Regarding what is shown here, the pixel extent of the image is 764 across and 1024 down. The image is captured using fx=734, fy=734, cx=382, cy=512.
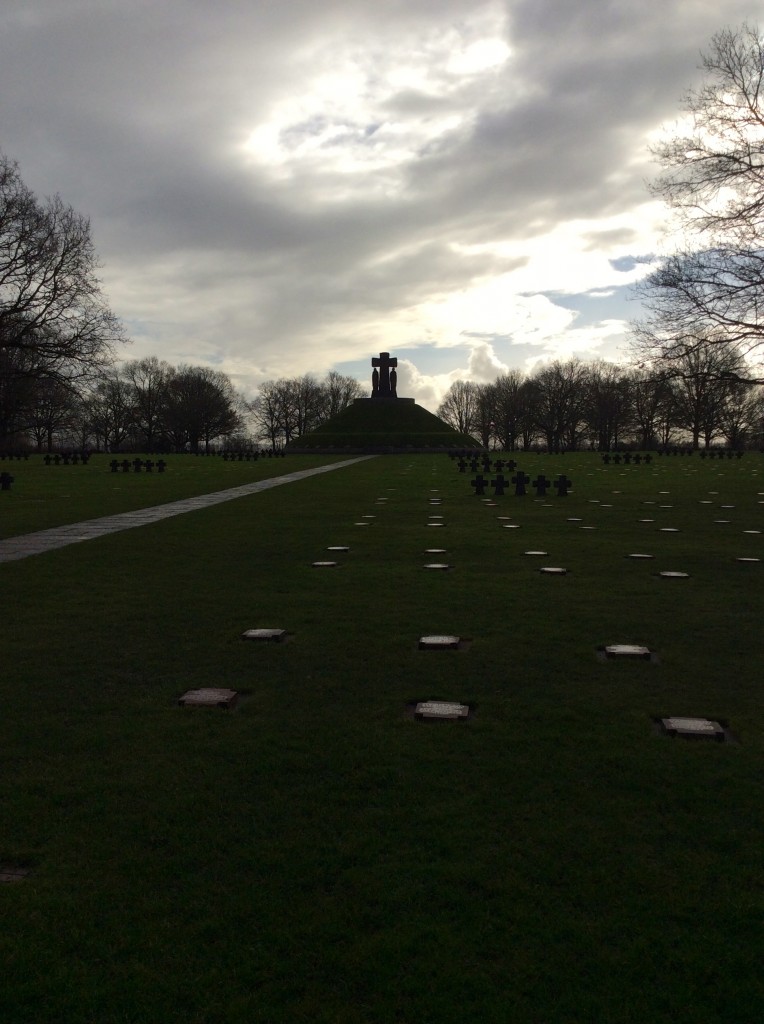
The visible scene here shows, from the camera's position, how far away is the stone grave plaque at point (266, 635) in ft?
17.0

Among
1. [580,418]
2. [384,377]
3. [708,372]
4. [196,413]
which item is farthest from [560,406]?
[708,372]

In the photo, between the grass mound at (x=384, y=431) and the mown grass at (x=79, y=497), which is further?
the grass mound at (x=384, y=431)

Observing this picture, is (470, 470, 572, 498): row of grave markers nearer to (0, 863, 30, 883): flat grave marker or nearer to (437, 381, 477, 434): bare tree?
(0, 863, 30, 883): flat grave marker

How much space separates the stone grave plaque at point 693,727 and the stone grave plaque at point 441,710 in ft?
3.21

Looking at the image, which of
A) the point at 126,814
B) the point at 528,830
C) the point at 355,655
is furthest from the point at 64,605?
the point at 528,830

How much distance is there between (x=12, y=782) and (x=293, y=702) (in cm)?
141

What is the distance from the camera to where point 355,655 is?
4.82 meters

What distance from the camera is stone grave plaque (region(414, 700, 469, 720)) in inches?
145

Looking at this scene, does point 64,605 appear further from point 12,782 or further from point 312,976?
point 312,976

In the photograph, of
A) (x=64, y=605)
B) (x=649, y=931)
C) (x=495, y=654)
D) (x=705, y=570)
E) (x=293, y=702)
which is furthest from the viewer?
(x=705, y=570)

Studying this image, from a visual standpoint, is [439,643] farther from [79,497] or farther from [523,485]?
[79,497]

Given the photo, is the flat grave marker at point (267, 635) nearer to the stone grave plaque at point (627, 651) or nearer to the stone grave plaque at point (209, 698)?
the stone grave plaque at point (209, 698)

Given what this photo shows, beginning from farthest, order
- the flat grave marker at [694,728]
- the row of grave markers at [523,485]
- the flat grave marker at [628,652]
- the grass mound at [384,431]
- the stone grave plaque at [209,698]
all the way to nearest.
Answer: the grass mound at [384,431], the row of grave markers at [523,485], the flat grave marker at [628,652], the stone grave plaque at [209,698], the flat grave marker at [694,728]

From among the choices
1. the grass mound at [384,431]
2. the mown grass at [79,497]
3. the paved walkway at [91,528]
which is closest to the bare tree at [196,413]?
the grass mound at [384,431]
